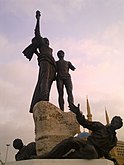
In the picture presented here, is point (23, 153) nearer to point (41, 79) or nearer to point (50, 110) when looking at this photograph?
point (50, 110)

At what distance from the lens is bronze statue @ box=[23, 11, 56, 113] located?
6.90 meters

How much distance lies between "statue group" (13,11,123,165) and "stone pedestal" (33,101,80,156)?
459 mm

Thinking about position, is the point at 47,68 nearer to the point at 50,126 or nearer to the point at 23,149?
Result: the point at 50,126

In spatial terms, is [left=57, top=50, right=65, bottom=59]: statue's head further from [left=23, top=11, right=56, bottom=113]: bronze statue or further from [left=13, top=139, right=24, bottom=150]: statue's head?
[left=13, top=139, right=24, bottom=150]: statue's head

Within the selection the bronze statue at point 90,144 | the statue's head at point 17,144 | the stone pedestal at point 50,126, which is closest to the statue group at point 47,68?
the stone pedestal at point 50,126

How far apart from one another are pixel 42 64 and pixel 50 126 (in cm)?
218

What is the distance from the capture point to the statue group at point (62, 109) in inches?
188

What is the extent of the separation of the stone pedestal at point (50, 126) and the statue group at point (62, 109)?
0.46 meters

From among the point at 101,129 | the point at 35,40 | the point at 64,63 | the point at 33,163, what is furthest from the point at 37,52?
the point at 33,163

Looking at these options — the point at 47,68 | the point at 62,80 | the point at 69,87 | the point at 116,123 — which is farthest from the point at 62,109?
the point at 116,123

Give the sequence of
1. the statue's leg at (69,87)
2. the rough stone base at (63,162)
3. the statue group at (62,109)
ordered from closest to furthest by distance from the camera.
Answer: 1. the rough stone base at (63,162)
2. the statue group at (62,109)
3. the statue's leg at (69,87)

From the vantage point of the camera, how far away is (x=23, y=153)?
6.05m

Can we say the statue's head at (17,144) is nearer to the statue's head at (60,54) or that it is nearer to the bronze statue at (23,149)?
the bronze statue at (23,149)

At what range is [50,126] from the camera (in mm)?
5980
